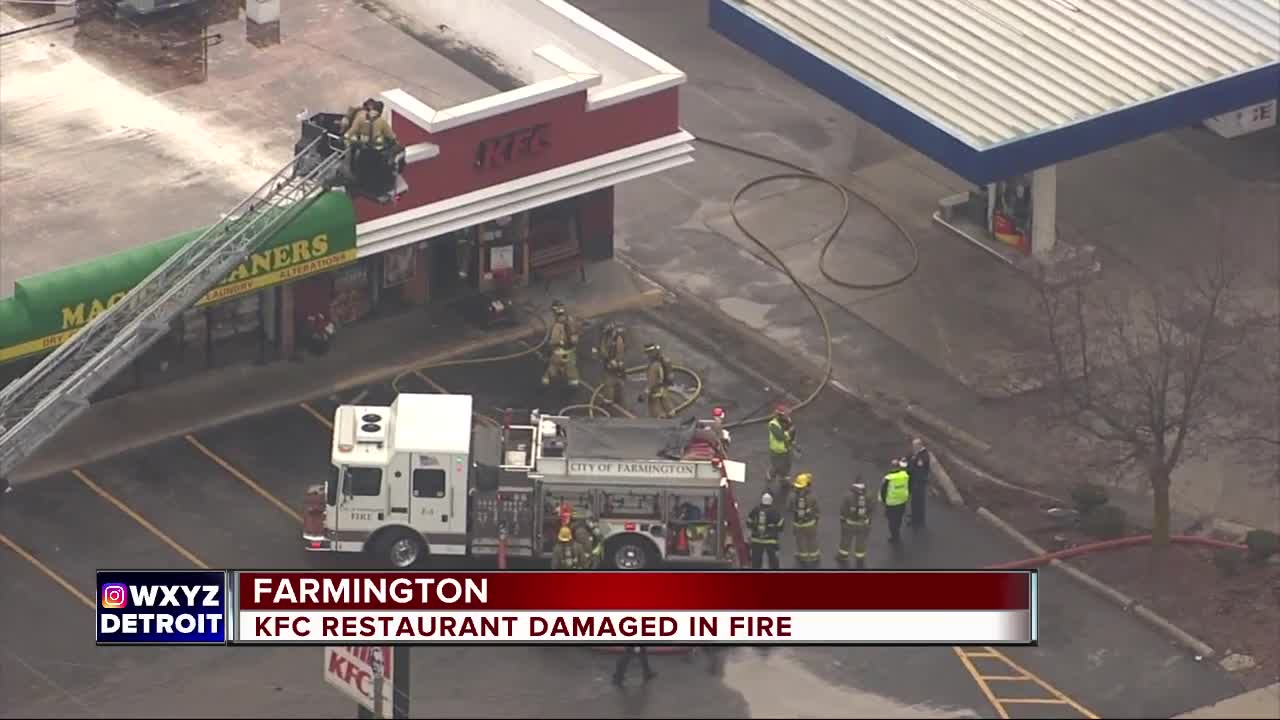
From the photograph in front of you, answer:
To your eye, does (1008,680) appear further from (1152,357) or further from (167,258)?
(167,258)

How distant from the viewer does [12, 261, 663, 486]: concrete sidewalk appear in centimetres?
5184

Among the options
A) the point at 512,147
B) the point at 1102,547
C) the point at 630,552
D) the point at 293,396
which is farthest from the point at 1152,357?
the point at 293,396

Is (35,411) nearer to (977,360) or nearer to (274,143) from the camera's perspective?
(274,143)

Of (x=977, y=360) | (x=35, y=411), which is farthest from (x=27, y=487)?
(x=977, y=360)

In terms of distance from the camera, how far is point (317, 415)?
53188 mm

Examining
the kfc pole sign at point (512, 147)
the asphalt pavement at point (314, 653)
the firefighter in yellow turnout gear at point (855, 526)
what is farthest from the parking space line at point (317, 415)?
the firefighter in yellow turnout gear at point (855, 526)

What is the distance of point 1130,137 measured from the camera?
5650cm

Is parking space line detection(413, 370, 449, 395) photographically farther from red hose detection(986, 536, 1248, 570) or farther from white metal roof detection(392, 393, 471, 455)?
red hose detection(986, 536, 1248, 570)

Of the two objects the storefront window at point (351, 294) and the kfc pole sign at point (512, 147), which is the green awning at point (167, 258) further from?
the kfc pole sign at point (512, 147)

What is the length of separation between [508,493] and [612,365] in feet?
19.9

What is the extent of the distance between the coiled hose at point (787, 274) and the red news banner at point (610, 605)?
15.9 meters

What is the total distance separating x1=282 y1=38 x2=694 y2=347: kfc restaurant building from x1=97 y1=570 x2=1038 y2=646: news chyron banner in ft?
56.3

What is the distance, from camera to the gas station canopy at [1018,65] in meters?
55.8

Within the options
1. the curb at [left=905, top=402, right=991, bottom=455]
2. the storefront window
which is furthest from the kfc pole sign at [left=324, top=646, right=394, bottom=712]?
the storefront window
